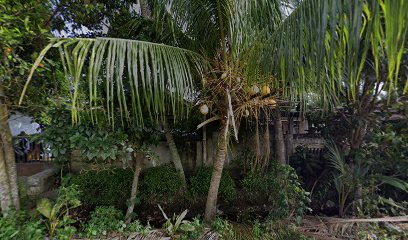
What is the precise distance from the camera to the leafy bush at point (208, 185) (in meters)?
3.93

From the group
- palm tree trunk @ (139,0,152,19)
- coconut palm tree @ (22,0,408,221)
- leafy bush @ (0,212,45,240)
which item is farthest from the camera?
palm tree trunk @ (139,0,152,19)

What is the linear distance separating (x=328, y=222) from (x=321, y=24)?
126 inches

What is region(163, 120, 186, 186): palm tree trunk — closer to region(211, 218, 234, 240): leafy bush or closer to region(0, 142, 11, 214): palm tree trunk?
region(211, 218, 234, 240): leafy bush

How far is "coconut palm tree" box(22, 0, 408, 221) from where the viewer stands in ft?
4.78

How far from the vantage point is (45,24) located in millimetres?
3143

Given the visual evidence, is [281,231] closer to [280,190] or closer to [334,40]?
[280,190]

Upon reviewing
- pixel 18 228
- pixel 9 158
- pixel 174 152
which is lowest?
pixel 18 228

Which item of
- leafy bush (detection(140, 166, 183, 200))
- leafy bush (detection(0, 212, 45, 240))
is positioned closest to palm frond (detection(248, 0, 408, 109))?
leafy bush (detection(140, 166, 183, 200))

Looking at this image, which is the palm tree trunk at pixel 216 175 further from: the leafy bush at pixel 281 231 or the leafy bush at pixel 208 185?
the leafy bush at pixel 281 231

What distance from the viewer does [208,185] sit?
13.0 feet

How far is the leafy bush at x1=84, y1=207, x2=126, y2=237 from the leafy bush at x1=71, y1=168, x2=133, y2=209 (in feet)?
1.80

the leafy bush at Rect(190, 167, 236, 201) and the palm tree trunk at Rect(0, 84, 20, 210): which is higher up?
the palm tree trunk at Rect(0, 84, 20, 210)

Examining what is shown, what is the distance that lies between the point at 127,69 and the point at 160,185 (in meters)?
2.18

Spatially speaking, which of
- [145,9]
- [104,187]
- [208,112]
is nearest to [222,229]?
[208,112]
